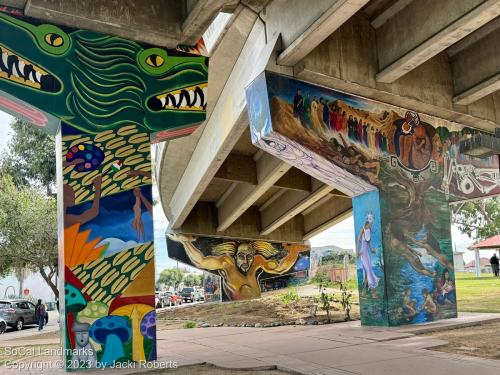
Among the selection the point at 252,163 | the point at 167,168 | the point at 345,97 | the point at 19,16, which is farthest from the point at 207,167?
the point at 19,16

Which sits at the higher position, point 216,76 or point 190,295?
point 216,76

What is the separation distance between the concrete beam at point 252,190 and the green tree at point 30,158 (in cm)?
1025

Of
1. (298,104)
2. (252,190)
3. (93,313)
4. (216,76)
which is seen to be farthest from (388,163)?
(252,190)

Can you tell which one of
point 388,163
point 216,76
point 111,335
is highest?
point 216,76

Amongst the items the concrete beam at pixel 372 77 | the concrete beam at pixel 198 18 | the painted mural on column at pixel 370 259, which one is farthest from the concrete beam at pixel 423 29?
the concrete beam at pixel 198 18

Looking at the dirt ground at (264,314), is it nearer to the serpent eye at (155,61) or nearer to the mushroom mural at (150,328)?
the mushroom mural at (150,328)

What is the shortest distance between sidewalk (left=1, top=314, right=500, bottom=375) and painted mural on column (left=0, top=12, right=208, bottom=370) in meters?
0.86

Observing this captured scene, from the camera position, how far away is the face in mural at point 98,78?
9336mm

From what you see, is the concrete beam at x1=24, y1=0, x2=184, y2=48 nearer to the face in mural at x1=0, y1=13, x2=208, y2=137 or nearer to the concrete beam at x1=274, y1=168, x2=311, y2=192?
the face in mural at x1=0, y1=13, x2=208, y2=137

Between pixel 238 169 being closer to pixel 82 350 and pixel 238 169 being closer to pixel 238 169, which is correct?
pixel 238 169

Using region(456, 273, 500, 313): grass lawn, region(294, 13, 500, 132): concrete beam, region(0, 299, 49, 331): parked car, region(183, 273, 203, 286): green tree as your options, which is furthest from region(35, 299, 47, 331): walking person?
region(183, 273, 203, 286): green tree

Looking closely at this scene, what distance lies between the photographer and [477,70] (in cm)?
1355

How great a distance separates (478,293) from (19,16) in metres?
17.6

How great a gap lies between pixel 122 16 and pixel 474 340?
9.23 m
